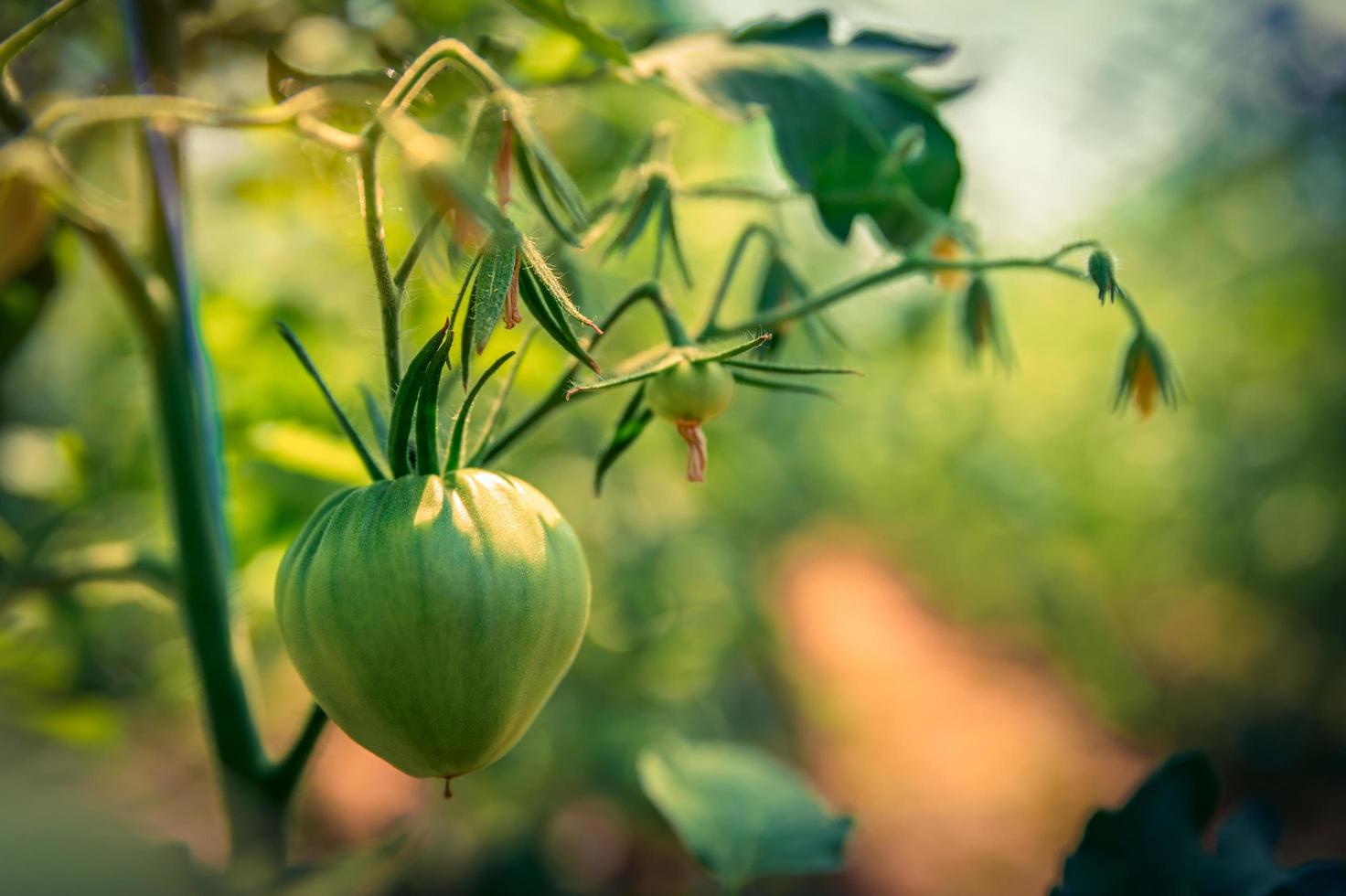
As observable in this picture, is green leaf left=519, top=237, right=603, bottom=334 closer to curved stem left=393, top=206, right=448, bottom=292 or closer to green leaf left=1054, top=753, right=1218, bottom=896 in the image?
curved stem left=393, top=206, right=448, bottom=292

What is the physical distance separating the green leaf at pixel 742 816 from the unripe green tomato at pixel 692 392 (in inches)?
13.5

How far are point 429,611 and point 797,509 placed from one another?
3.56 metres

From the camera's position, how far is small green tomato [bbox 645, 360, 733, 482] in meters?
0.32

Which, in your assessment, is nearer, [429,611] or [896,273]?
[429,611]

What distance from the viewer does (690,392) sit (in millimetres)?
322

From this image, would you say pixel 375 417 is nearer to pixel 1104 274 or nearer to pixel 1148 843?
pixel 1104 274

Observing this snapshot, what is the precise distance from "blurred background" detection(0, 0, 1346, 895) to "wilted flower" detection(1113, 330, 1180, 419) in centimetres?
7

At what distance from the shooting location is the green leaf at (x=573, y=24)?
1.26ft

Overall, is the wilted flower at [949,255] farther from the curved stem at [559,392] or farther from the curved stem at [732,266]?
the curved stem at [559,392]

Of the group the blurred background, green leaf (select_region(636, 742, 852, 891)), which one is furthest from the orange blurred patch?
green leaf (select_region(636, 742, 852, 891))

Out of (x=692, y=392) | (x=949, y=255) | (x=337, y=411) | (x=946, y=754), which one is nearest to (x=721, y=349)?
(x=692, y=392)

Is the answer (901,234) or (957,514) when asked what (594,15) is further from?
(957,514)

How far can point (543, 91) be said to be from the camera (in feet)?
1.57

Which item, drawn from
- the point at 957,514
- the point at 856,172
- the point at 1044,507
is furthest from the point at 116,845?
the point at 957,514
